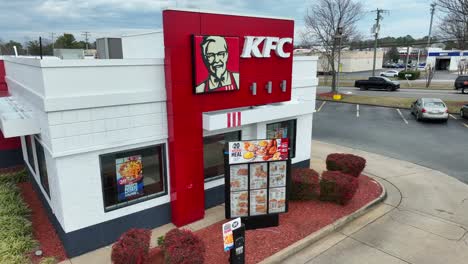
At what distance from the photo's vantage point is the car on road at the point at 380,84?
40.8m

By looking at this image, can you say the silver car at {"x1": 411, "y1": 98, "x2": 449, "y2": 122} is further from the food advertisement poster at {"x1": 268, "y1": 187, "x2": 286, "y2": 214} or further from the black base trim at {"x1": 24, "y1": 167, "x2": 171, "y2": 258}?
the black base trim at {"x1": 24, "y1": 167, "x2": 171, "y2": 258}

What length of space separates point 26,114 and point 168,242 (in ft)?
15.9

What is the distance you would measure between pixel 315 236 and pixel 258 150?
8.34ft

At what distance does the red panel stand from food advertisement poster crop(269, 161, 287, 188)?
6.17 ft

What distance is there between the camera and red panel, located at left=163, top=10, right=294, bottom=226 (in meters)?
7.62

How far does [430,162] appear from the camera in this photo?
14.1 metres

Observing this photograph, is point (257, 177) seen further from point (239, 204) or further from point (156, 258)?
point (156, 258)

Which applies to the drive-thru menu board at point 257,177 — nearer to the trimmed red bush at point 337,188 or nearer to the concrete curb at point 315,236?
the concrete curb at point 315,236

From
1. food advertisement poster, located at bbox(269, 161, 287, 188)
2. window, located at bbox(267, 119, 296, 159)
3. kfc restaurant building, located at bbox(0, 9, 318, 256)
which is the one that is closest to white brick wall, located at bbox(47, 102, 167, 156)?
kfc restaurant building, located at bbox(0, 9, 318, 256)

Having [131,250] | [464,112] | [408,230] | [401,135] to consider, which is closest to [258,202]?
[131,250]

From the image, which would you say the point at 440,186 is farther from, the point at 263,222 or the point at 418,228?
the point at 263,222

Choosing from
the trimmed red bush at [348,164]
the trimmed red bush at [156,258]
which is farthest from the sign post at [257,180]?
the trimmed red bush at [348,164]

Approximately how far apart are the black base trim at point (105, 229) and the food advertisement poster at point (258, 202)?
7.29 ft

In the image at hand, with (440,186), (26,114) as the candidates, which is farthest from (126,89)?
(440,186)
